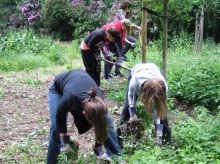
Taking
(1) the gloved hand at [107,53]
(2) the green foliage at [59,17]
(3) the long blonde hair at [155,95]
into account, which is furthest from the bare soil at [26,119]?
(2) the green foliage at [59,17]

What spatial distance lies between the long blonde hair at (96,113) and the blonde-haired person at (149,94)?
545 mm

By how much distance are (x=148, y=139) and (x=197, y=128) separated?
0.66 m

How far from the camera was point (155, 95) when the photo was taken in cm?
294

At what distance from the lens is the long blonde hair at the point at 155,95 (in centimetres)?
295

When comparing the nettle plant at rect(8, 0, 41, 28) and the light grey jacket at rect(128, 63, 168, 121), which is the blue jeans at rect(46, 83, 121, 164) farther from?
the nettle plant at rect(8, 0, 41, 28)

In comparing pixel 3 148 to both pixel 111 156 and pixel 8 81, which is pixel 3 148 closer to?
pixel 111 156

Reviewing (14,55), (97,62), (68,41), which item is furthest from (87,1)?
(97,62)

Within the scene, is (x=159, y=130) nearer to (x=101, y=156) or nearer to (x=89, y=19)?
(x=101, y=156)

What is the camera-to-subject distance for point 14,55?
33.6 ft

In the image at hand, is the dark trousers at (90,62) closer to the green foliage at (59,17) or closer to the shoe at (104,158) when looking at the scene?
the shoe at (104,158)

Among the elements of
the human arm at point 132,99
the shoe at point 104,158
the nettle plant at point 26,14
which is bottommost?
the nettle plant at point 26,14

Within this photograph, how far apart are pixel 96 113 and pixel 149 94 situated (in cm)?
65

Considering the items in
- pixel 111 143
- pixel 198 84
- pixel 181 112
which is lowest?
pixel 181 112

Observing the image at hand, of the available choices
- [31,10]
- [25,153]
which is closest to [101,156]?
[25,153]
